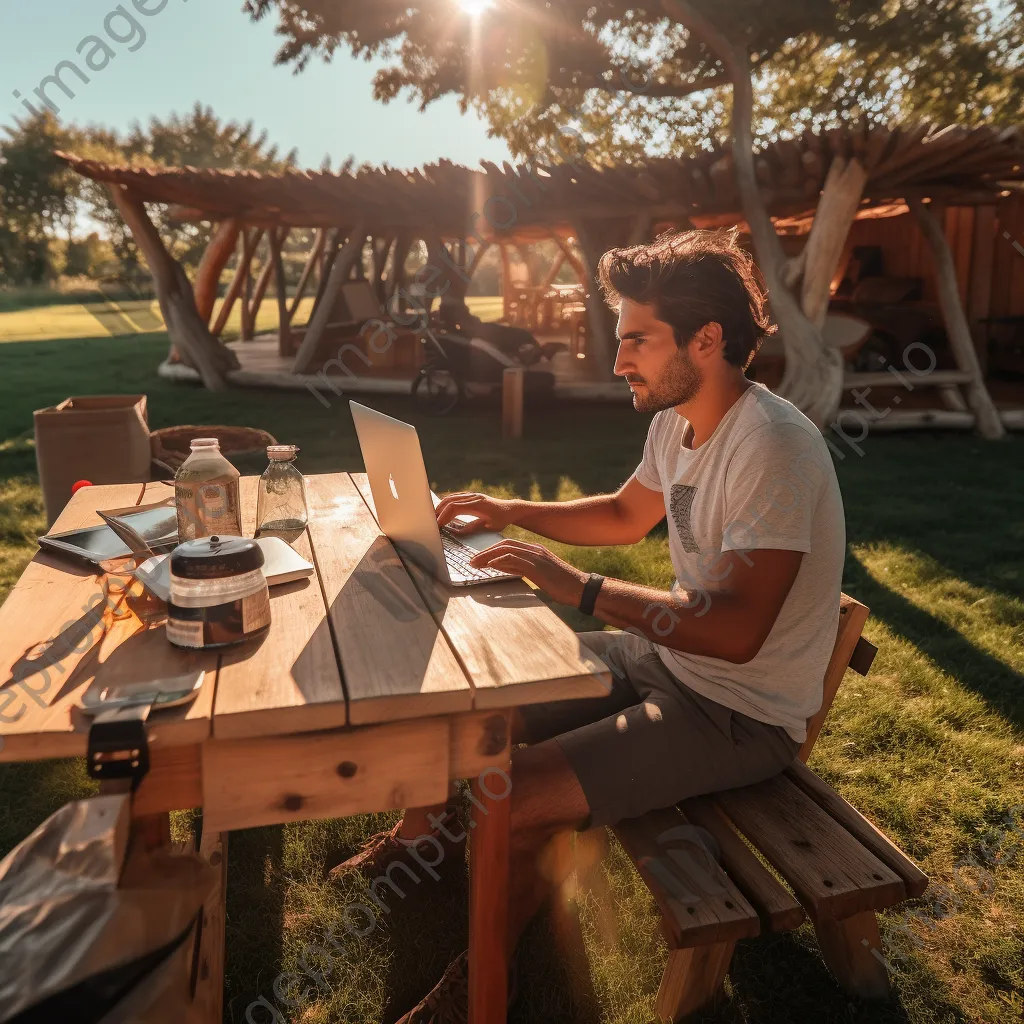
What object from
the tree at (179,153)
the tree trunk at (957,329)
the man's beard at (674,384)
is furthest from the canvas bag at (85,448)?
the tree at (179,153)

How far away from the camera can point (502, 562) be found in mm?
2008

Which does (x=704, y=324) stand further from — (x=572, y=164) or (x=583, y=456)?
(x=572, y=164)

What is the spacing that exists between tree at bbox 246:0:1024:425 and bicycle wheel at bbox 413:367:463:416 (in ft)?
10.0

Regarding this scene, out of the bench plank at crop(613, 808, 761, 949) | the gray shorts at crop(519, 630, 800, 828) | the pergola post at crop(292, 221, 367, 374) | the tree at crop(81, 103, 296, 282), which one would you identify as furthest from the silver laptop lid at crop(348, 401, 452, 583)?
the tree at crop(81, 103, 296, 282)

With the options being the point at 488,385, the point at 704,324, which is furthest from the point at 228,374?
the point at 704,324

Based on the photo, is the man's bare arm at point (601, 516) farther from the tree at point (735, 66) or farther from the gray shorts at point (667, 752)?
the tree at point (735, 66)

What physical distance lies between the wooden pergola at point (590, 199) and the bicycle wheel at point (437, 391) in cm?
209

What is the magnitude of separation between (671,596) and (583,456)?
19.1ft

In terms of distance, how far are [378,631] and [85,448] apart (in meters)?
3.79

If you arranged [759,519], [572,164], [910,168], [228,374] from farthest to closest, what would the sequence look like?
[228,374] < [572,164] < [910,168] < [759,519]

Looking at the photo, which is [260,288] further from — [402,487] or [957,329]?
[402,487]

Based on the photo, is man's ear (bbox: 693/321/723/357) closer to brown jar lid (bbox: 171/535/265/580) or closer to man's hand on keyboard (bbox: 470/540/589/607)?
man's hand on keyboard (bbox: 470/540/589/607)

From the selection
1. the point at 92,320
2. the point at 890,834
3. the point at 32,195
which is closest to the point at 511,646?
the point at 890,834

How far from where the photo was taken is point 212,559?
4.94ft
